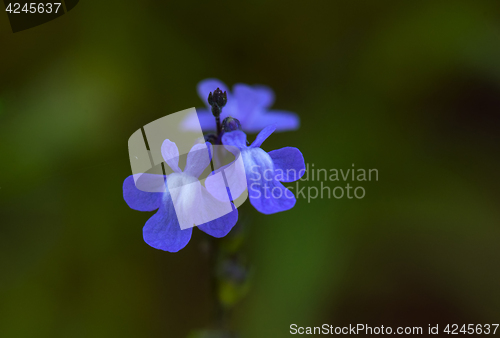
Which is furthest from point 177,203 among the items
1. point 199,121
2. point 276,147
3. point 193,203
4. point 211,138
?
point 276,147

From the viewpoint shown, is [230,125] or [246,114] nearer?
[230,125]

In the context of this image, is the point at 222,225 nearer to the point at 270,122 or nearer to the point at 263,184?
the point at 263,184

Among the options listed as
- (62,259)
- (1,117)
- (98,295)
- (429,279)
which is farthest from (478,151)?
(1,117)

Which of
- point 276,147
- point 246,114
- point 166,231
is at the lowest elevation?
point 166,231

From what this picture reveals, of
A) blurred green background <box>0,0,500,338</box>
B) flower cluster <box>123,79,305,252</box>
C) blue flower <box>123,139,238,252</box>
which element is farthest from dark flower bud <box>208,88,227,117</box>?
blurred green background <box>0,0,500,338</box>

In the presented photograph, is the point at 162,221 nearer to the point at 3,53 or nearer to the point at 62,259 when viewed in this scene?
the point at 62,259

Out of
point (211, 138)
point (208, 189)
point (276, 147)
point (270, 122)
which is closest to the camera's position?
point (208, 189)
